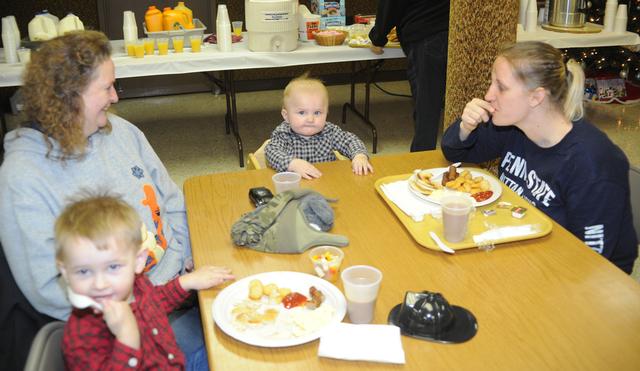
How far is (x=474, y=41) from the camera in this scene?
8.44ft

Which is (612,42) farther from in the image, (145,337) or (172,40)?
(145,337)

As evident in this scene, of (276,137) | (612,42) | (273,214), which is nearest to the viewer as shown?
(273,214)

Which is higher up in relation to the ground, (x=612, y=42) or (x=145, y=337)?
(x=612, y=42)

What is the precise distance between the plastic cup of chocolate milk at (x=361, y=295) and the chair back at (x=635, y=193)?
1.01 meters

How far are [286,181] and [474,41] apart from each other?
112 centimetres

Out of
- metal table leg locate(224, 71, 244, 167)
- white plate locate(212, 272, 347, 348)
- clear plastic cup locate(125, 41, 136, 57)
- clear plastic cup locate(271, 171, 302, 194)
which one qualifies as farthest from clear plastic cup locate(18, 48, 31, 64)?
white plate locate(212, 272, 347, 348)

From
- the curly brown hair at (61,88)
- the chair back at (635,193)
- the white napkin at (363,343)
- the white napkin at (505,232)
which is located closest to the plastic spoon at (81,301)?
the white napkin at (363,343)

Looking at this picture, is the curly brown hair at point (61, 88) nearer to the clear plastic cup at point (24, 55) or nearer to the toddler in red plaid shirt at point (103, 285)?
the toddler in red plaid shirt at point (103, 285)

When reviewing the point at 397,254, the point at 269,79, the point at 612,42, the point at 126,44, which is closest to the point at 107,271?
the point at 397,254

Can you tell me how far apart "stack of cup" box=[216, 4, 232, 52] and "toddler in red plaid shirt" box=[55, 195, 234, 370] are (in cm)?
271

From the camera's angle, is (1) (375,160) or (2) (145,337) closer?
(2) (145,337)

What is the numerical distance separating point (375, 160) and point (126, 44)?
2201mm

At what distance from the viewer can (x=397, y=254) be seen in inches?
64.3

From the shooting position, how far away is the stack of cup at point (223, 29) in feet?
12.6
